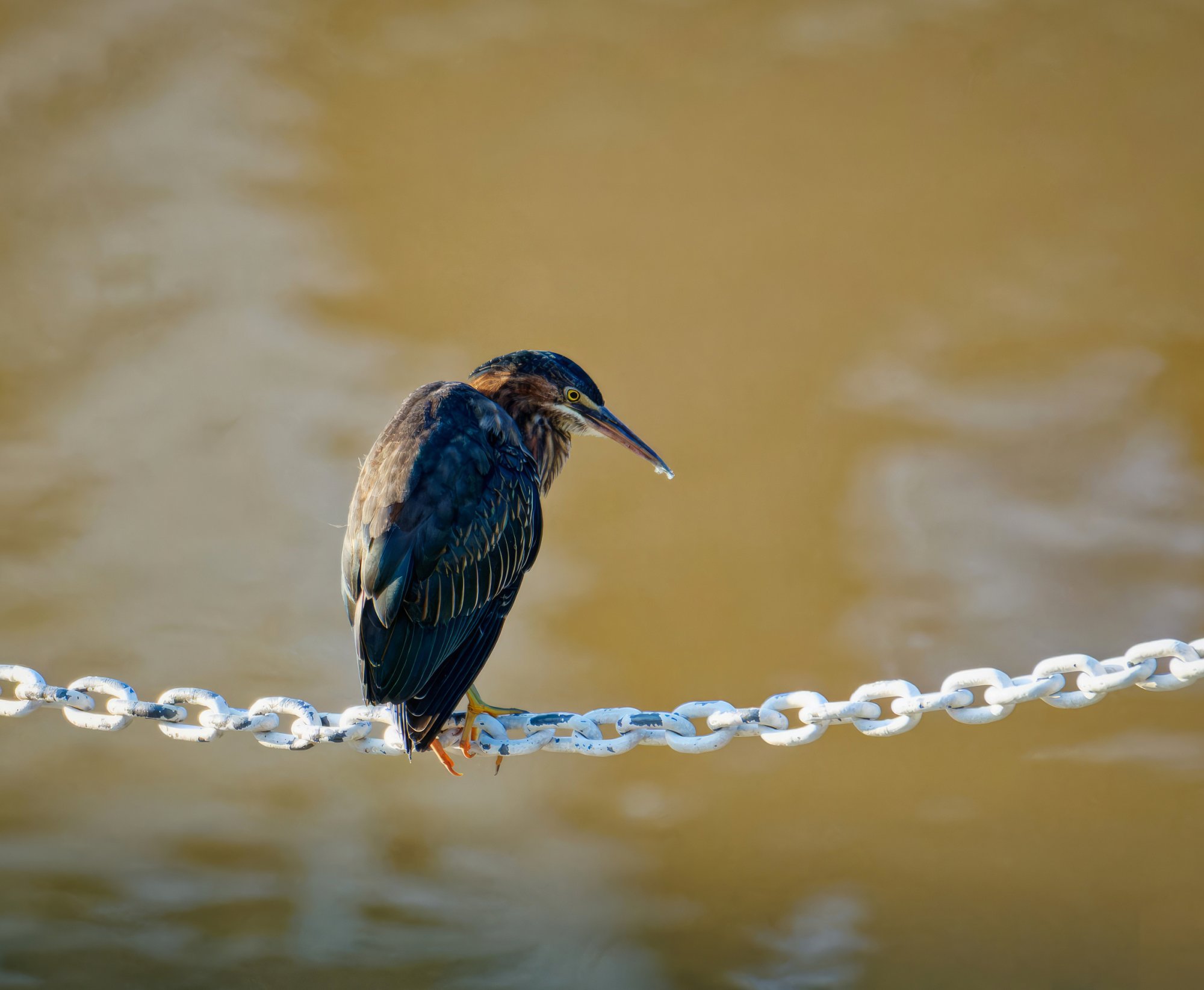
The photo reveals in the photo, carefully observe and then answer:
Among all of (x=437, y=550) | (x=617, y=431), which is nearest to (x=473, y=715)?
(x=437, y=550)

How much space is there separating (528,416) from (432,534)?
425 millimetres

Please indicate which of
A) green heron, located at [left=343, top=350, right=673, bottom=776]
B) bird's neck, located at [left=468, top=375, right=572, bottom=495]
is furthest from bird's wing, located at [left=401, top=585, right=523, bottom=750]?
bird's neck, located at [left=468, top=375, right=572, bottom=495]

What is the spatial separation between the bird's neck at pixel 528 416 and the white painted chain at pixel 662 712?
0.55 m

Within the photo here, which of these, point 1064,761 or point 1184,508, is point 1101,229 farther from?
point 1064,761

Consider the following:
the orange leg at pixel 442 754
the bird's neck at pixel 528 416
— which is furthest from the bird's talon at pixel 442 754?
the bird's neck at pixel 528 416

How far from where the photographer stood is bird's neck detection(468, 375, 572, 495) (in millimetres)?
1985

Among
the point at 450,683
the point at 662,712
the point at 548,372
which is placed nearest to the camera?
the point at 662,712

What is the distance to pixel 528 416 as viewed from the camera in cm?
200

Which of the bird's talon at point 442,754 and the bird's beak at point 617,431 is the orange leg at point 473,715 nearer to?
the bird's talon at point 442,754

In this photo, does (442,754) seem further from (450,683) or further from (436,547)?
(436,547)

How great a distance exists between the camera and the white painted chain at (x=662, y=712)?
4.02ft

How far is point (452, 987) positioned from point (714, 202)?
7.18 ft

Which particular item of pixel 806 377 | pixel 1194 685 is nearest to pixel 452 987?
pixel 806 377

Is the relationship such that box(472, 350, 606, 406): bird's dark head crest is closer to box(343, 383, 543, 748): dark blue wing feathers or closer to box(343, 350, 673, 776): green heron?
box(343, 350, 673, 776): green heron
